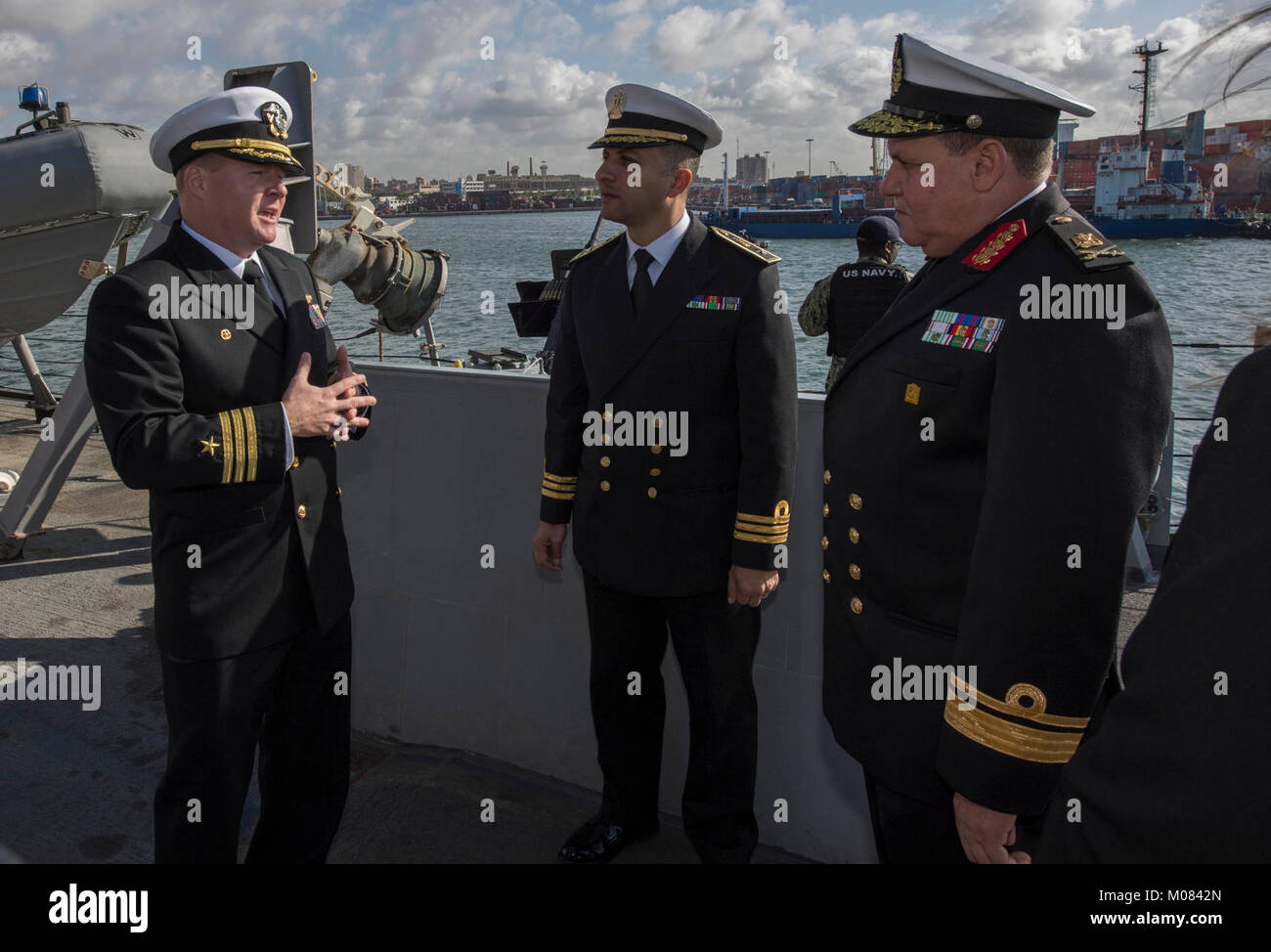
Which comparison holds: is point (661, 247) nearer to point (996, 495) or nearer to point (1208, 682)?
point (996, 495)

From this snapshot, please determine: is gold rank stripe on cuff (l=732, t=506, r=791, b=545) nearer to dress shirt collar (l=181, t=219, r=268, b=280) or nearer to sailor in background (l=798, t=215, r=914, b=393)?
dress shirt collar (l=181, t=219, r=268, b=280)

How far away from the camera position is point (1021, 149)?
1.69m

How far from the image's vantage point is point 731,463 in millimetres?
2670

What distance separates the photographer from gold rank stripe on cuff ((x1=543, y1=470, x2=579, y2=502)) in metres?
2.87

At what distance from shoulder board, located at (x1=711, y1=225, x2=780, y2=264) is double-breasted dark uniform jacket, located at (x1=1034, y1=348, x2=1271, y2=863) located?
1964 millimetres

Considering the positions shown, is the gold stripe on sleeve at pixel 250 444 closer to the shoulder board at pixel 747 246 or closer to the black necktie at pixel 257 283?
the black necktie at pixel 257 283

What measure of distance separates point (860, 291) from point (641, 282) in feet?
12.6

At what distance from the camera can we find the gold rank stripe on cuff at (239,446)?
2.17m

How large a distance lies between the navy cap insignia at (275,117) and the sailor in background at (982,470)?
1.45 meters

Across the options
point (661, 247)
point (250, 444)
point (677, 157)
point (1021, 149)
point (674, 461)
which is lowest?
point (674, 461)

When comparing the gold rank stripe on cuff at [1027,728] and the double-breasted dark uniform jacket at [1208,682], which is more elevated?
the double-breasted dark uniform jacket at [1208,682]

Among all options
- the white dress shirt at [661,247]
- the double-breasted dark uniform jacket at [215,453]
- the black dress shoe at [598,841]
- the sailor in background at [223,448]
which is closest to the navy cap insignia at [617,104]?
the white dress shirt at [661,247]

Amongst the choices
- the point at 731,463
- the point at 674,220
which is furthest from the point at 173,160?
the point at 731,463

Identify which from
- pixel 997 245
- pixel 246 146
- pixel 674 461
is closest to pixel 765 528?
pixel 674 461
